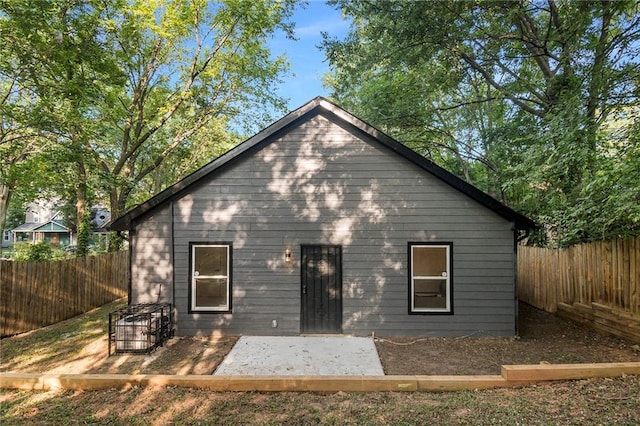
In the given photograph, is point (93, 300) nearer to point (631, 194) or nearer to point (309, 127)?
point (309, 127)

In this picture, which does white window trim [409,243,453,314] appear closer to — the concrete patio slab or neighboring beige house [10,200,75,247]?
the concrete patio slab

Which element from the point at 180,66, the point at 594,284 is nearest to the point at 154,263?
the point at 594,284

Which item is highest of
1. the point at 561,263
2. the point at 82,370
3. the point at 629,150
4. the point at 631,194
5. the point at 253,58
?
the point at 253,58

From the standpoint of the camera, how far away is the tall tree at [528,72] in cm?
Result: 689

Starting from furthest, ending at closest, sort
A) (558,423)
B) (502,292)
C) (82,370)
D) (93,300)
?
(93,300) → (502,292) → (82,370) → (558,423)

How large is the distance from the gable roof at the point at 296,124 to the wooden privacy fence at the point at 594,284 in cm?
159

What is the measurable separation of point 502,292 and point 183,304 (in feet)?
23.0

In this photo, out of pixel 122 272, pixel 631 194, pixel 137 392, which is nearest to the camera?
pixel 137 392

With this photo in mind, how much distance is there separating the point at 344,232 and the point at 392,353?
2637mm

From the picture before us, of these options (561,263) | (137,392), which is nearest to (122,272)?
(137,392)

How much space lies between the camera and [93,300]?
10.1 metres

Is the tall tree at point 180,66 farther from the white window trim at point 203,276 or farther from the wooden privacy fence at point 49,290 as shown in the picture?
the white window trim at point 203,276

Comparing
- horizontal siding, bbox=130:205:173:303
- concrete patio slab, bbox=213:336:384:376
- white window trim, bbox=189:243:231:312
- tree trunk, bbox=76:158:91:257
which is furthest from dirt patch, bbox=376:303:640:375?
tree trunk, bbox=76:158:91:257

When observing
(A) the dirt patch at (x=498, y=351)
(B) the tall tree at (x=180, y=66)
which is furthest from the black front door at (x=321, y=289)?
(B) the tall tree at (x=180, y=66)
